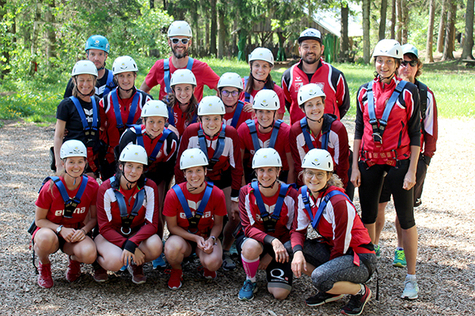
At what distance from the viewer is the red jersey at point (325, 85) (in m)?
5.92

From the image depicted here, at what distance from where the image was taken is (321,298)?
15.0 ft

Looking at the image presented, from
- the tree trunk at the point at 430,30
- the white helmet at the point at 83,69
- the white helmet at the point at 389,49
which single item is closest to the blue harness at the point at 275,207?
the white helmet at the point at 389,49

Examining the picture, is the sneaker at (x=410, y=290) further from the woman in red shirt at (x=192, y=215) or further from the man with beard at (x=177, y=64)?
the man with beard at (x=177, y=64)

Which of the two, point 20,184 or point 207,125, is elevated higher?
point 207,125

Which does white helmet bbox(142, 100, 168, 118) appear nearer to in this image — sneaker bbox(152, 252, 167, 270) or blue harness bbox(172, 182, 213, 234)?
blue harness bbox(172, 182, 213, 234)

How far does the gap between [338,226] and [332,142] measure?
45.8 inches

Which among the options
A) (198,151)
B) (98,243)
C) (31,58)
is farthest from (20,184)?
(31,58)

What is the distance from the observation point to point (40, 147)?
11938 mm

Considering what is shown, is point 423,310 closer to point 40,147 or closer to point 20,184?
point 20,184

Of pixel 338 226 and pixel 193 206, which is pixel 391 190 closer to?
pixel 338 226

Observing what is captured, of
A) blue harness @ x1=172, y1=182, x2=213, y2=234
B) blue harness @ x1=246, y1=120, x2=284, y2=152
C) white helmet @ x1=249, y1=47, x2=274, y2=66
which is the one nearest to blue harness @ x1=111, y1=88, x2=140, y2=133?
blue harness @ x1=172, y1=182, x2=213, y2=234

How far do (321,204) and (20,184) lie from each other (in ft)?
22.3

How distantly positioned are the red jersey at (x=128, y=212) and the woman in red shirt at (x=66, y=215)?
0.65 feet

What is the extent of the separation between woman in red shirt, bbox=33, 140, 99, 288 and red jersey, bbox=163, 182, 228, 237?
90 centimetres
